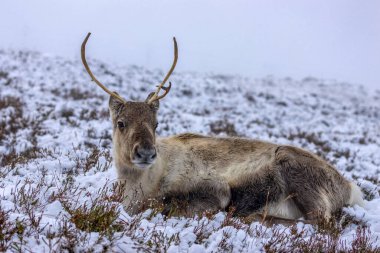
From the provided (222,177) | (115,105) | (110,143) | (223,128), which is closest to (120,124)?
(115,105)

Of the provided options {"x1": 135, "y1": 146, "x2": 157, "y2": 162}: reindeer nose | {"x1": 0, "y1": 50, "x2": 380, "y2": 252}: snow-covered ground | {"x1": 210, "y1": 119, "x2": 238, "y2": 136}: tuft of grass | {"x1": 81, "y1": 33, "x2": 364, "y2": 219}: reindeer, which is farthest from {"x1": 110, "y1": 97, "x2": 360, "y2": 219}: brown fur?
{"x1": 210, "y1": 119, "x2": 238, "y2": 136}: tuft of grass

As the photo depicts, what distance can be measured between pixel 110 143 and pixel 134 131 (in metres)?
4.17

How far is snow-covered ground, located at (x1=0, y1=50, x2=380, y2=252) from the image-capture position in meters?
2.99

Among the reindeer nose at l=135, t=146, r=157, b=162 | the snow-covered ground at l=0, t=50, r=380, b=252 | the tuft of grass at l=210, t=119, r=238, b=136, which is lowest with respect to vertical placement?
the tuft of grass at l=210, t=119, r=238, b=136

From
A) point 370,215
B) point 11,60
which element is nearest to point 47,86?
point 11,60

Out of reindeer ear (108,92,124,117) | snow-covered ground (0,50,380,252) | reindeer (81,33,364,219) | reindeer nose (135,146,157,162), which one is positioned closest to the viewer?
snow-covered ground (0,50,380,252)

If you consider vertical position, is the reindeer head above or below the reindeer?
above

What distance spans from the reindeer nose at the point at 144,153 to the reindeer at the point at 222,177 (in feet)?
0.72

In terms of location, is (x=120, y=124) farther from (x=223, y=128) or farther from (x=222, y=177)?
(x=223, y=128)

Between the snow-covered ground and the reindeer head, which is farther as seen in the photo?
the reindeer head

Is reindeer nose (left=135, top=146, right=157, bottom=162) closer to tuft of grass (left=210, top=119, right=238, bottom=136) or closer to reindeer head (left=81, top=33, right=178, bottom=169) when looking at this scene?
reindeer head (left=81, top=33, right=178, bottom=169)

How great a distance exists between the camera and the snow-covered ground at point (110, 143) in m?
2.99

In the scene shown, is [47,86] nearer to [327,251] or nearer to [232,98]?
[232,98]

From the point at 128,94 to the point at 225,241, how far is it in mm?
14476
